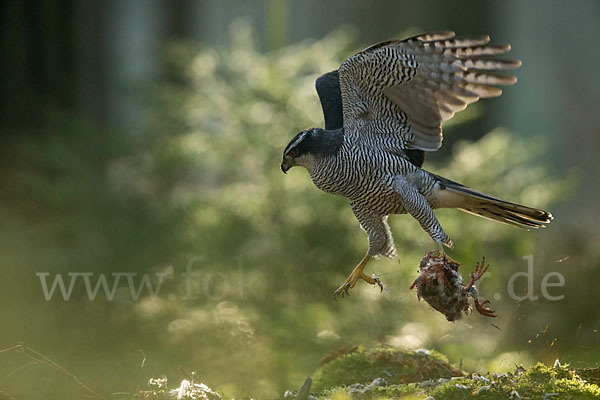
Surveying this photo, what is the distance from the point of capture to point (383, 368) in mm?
3248

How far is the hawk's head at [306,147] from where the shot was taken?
3031 millimetres

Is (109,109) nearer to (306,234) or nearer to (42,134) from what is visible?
(42,134)

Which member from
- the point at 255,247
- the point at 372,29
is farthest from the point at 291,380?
the point at 372,29

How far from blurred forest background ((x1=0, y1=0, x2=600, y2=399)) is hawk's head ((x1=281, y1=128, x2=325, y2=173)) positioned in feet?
3.95

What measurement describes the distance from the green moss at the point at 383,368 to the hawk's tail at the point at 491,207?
0.76 metres

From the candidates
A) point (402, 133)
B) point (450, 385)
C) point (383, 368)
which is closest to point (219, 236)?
point (383, 368)

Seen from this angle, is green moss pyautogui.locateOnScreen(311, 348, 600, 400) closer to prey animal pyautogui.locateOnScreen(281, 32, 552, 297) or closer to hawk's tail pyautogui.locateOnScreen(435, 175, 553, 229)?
prey animal pyautogui.locateOnScreen(281, 32, 552, 297)

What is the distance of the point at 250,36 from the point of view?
18.8 ft

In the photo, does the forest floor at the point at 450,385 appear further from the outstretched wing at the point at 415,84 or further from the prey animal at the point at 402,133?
the outstretched wing at the point at 415,84

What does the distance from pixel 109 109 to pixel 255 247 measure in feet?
14.1

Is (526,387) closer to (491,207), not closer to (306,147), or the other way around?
(491,207)

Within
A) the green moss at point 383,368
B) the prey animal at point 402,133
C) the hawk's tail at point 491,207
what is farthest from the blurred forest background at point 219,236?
the prey animal at point 402,133

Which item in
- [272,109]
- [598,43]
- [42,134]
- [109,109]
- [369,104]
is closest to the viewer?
[369,104]

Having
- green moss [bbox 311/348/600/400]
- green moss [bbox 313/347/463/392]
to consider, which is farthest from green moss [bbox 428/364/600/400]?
green moss [bbox 313/347/463/392]
